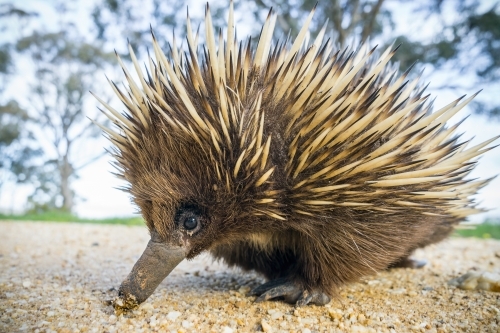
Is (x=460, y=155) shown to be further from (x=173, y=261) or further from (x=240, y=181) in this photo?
(x=173, y=261)

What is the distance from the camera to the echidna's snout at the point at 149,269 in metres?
1.92

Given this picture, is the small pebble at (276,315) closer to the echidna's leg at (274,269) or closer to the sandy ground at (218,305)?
the sandy ground at (218,305)

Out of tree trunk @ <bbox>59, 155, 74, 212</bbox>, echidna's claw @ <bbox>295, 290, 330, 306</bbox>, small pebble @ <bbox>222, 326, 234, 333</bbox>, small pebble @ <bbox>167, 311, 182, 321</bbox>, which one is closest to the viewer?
small pebble @ <bbox>222, 326, 234, 333</bbox>

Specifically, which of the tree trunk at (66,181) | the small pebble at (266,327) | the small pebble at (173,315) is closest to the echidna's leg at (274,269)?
the small pebble at (266,327)

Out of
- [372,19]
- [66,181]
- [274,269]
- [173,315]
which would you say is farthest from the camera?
[66,181]

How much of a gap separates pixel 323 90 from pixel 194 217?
0.83 meters

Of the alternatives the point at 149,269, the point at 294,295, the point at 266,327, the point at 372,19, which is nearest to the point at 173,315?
the point at 149,269

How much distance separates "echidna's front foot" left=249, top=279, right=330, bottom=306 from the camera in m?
2.28

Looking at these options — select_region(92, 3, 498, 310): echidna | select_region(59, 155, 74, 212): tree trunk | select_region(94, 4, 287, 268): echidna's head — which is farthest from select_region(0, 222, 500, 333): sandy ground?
select_region(59, 155, 74, 212): tree trunk

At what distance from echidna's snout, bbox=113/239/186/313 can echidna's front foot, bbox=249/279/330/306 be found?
603 millimetres

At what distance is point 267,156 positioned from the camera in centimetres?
189

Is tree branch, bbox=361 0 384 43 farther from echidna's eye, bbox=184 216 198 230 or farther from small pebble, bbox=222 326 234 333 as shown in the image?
small pebble, bbox=222 326 234 333

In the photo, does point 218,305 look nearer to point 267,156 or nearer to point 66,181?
point 267,156

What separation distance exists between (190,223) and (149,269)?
0.88 ft
